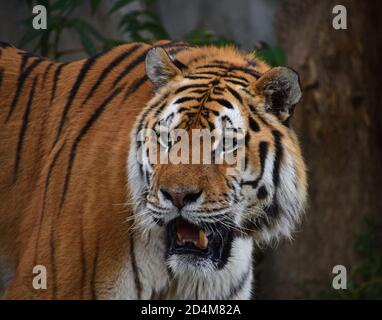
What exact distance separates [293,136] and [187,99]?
38 centimetres

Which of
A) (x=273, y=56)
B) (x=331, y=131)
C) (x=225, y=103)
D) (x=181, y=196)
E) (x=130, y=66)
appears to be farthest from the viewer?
(x=331, y=131)

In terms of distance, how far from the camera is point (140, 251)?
9.80 feet

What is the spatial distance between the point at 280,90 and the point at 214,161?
0.35 m

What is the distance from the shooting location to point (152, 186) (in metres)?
2.81

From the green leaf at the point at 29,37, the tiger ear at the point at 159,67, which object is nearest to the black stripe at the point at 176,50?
the tiger ear at the point at 159,67

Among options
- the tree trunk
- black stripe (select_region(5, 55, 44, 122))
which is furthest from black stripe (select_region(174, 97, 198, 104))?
the tree trunk

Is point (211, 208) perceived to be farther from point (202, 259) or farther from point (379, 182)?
point (379, 182)

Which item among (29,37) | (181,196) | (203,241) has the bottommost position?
(203,241)

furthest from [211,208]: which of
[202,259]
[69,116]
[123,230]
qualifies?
[69,116]

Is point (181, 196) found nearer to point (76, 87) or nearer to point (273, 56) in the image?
point (76, 87)

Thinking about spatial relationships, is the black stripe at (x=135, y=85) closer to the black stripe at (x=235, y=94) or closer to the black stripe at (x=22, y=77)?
the black stripe at (x=235, y=94)

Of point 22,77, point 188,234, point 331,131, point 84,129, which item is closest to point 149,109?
point 84,129

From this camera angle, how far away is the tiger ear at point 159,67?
297cm

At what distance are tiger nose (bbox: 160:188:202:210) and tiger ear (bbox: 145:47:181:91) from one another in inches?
18.7
